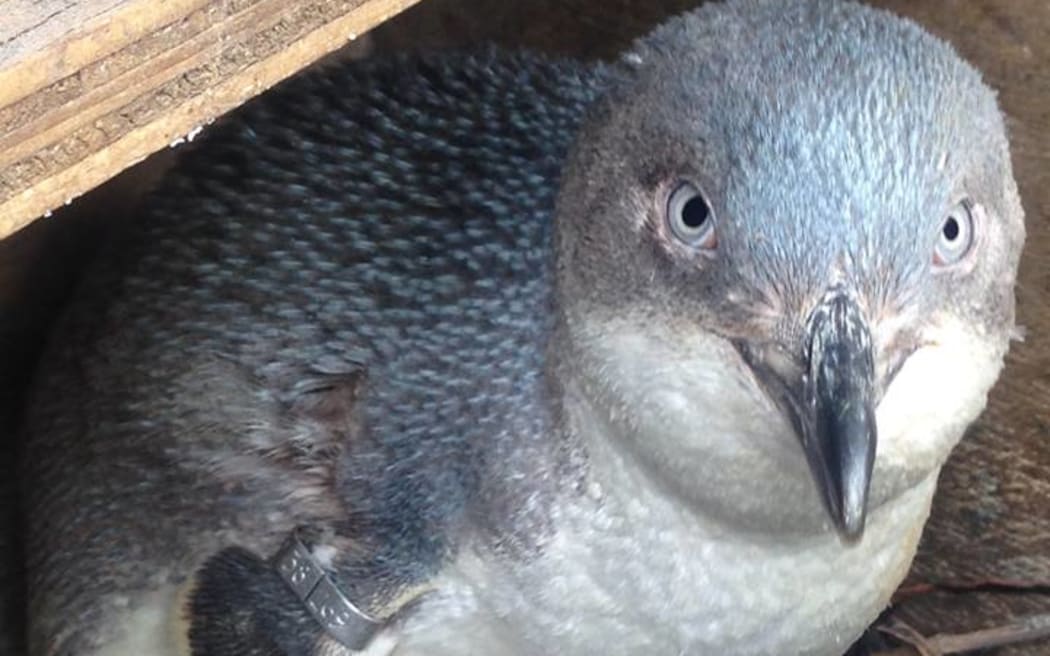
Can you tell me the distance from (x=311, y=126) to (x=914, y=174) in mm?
651

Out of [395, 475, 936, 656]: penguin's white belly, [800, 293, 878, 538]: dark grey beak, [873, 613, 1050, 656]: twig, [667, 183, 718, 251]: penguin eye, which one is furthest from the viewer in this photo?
[873, 613, 1050, 656]: twig

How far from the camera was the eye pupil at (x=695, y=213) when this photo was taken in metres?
1.36

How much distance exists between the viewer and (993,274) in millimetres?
1434

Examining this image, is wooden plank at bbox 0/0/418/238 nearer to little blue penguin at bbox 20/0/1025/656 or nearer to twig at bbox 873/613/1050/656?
little blue penguin at bbox 20/0/1025/656

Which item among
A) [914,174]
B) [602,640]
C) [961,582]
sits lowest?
[961,582]

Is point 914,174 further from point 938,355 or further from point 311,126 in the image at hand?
point 311,126

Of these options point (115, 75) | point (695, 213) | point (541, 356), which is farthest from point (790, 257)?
point (115, 75)

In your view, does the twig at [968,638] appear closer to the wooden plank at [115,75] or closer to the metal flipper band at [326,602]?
the metal flipper band at [326,602]

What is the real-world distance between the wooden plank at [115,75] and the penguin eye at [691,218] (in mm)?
293

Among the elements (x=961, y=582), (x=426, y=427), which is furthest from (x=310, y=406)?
(x=961, y=582)

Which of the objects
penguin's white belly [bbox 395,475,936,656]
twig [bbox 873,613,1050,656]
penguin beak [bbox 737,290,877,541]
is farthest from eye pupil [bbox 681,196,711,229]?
twig [bbox 873,613,1050,656]

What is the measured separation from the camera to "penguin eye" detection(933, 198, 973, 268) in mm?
1360

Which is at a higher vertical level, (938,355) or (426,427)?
(426,427)

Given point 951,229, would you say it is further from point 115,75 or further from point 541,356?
point 115,75
